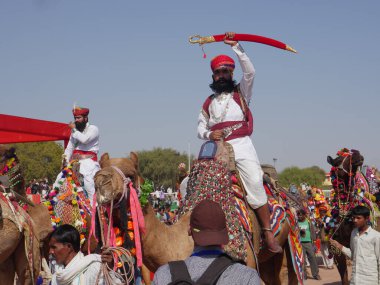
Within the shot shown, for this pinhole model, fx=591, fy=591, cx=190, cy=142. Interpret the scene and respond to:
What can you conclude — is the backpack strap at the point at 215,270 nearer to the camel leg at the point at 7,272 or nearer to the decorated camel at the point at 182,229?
the decorated camel at the point at 182,229

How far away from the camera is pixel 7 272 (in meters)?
8.21

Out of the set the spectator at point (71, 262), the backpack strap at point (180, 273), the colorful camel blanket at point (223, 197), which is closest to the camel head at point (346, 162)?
the colorful camel blanket at point (223, 197)

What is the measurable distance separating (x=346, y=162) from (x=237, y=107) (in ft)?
12.4

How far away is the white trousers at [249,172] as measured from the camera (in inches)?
268

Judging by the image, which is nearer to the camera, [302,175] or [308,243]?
[308,243]

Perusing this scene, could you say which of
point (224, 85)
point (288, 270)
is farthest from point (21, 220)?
point (288, 270)

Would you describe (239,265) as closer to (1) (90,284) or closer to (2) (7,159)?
(1) (90,284)

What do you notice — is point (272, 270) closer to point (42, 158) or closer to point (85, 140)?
point (85, 140)

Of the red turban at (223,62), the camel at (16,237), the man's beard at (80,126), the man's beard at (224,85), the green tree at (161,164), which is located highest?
the red turban at (223,62)

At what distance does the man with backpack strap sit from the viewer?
309 centimetres

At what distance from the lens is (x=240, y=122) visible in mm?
6891

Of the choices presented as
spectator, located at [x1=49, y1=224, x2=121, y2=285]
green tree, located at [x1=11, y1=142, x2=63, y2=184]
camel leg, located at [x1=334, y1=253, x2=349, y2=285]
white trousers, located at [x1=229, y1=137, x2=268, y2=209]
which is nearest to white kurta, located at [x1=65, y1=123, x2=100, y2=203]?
white trousers, located at [x1=229, y1=137, x2=268, y2=209]

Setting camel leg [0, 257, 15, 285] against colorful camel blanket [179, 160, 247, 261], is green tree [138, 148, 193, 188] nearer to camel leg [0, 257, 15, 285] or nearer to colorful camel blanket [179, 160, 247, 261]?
camel leg [0, 257, 15, 285]

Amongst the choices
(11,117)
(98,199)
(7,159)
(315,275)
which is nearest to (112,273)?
(98,199)
